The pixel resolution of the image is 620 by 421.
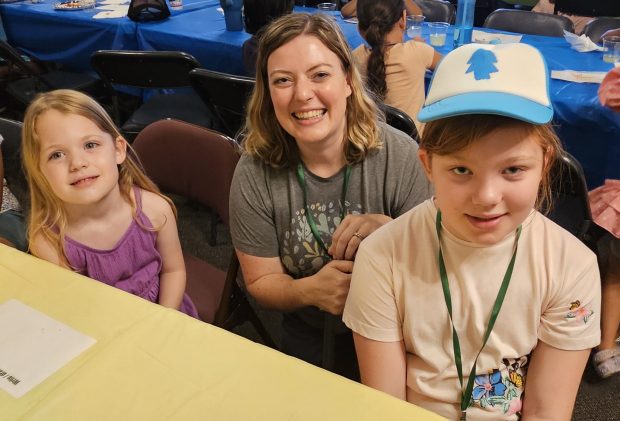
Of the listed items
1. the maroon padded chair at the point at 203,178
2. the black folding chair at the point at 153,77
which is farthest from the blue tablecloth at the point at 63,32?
the maroon padded chair at the point at 203,178

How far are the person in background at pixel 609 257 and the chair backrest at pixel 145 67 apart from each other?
5.74 feet

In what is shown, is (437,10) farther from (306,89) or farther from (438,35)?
(306,89)

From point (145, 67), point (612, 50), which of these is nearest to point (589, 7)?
point (612, 50)

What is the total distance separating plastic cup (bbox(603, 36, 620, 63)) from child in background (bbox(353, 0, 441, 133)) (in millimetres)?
817

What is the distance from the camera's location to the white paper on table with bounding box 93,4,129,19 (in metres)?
3.41

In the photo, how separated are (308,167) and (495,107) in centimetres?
61

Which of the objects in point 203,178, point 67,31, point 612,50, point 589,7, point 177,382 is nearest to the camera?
point 177,382

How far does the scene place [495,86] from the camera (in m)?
0.75

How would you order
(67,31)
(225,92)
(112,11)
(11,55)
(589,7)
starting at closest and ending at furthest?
(225,92) → (11,55) → (67,31) → (112,11) → (589,7)

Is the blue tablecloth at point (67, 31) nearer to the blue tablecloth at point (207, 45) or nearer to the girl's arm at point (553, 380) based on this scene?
the blue tablecloth at point (207, 45)

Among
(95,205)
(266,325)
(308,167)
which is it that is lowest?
(266,325)

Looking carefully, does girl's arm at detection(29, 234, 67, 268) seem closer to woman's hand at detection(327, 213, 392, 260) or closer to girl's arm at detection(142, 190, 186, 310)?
girl's arm at detection(142, 190, 186, 310)

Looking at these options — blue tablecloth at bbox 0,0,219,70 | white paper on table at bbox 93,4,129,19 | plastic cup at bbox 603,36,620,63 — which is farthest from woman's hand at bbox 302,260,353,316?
white paper on table at bbox 93,4,129,19

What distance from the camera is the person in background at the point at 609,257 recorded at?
5.51 feet
